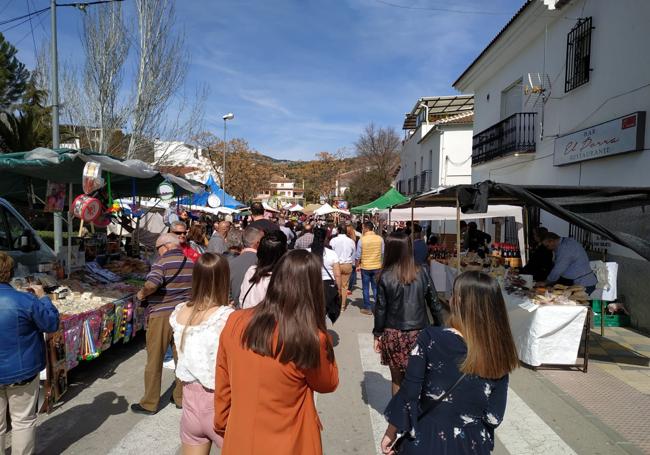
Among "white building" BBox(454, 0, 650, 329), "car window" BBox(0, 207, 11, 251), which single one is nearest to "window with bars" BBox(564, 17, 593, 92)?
"white building" BBox(454, 0, 650, 329)

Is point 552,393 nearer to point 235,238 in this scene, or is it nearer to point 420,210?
point 235,238

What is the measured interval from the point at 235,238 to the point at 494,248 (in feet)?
22.8

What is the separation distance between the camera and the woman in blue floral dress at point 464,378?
1955 millimetres

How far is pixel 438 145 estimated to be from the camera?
2319 cm

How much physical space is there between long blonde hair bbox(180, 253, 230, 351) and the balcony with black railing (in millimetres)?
11394

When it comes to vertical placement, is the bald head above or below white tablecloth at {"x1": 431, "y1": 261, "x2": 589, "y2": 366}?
above

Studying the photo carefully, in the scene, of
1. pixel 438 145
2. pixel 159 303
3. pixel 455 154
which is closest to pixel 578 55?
pixel 159 303

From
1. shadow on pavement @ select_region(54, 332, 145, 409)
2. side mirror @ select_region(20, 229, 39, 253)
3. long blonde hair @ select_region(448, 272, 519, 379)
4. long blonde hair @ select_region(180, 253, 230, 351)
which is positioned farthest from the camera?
side mirror @ select_region(20, 229, 39, 253)

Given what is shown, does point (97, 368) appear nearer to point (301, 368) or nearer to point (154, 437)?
point (154, 437)

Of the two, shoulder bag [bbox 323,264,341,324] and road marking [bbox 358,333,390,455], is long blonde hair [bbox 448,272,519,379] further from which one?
shoulder bag [bbox 323,264,341,324]

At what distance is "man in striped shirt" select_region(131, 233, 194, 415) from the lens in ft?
13.4

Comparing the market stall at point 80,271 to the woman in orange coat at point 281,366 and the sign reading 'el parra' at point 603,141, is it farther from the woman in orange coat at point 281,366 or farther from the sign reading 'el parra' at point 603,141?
the sign reading 'el parra' at point 603,141

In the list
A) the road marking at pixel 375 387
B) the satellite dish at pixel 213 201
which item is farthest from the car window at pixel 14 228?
the satellite dish at pixel 213 201

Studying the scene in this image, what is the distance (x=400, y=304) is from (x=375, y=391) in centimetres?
175
